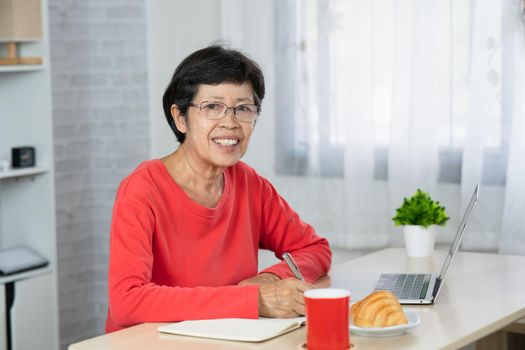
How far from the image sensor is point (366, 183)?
11.4 feet

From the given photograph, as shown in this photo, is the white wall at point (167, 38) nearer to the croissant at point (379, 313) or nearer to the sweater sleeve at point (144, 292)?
the sweater sleeve at point (144, 292)

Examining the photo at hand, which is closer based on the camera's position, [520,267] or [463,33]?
[520,267]

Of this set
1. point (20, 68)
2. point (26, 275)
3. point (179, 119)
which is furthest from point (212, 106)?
point (26, 275)

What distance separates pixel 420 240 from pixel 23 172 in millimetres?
1462

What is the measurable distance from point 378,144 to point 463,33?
52 cm

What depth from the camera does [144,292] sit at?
1.95 m

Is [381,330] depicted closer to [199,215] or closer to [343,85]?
[199,215]

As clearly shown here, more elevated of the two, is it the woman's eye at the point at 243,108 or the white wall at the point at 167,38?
the white wall at the point at 167,38

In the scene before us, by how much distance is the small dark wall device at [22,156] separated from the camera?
3.32 meters

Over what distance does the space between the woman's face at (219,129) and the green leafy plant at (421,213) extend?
0.62 m

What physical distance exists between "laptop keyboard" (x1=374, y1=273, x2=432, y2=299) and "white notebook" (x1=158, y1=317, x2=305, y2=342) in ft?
1.11

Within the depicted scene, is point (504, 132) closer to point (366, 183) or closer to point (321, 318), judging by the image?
point (366, 183)

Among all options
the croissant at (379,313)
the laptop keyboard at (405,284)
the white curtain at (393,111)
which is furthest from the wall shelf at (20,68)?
the croissant at (379,313)

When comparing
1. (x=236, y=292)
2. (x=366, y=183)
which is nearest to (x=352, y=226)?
(x=366, y=183)
